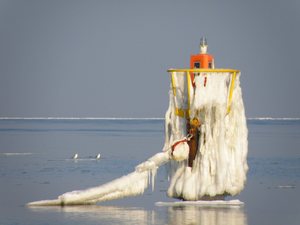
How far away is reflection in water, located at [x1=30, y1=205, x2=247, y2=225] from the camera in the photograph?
29156 millimetres

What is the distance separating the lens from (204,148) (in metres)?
31.8

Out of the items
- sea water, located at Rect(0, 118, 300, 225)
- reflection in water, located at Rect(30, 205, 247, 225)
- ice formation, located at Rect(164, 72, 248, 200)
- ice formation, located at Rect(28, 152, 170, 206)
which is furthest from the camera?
ice formation, located at Rect(28, 152, 170, 206)

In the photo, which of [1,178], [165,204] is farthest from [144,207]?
[1,178]

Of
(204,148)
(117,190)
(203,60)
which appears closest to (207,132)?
(204,148)

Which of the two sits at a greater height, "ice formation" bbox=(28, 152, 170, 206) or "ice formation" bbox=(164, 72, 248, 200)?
"ice formation" bbox=(164, 72, 248, 200)

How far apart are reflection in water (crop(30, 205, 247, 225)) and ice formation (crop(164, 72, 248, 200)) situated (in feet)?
2.02

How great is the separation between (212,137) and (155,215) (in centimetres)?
→ 277

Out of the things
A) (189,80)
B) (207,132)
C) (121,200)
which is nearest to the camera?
(189,80)

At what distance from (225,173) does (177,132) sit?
67.8 inches

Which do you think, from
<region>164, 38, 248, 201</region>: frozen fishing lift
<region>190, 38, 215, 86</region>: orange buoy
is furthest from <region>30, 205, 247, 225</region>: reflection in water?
<region>190, 38, 215, 86</region>: orange buoy

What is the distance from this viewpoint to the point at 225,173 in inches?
1241

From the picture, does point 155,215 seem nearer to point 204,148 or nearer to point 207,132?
point 204,148

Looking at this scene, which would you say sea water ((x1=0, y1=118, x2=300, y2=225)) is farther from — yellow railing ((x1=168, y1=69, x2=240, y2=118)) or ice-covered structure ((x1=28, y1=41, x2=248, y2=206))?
yellow railing ((x1=168, y1=69, x2=240, y2=118))

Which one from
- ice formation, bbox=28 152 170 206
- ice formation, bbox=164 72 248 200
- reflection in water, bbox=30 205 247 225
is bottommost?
reflection in water, bbox=30 205 247 225
